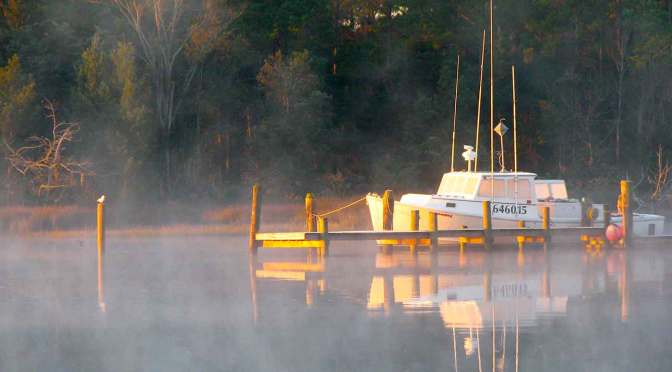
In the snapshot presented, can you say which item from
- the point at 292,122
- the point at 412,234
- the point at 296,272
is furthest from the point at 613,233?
the point at 292,122

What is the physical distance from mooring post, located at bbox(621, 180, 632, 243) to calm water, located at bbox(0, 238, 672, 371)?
0.50m

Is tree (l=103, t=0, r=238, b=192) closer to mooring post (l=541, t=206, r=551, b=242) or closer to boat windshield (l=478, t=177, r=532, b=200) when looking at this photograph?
boat windshield (l=478, t=177, r=532, b=200)

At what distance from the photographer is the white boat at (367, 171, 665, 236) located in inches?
1163

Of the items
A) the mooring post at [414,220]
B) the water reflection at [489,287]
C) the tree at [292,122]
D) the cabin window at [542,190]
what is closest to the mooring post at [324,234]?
the water reflection at [489,287]

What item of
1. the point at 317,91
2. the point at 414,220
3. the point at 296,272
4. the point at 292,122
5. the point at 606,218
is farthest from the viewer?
the point at 317,91

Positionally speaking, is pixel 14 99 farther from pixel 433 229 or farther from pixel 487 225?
pixel 487 225

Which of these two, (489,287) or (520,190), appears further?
(520,190)

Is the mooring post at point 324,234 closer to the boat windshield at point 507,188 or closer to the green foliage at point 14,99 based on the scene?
the boat windshield at point 507,188

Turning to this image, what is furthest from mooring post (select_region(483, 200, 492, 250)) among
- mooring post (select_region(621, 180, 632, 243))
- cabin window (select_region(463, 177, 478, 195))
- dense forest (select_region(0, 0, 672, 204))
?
dense forest (select_region(0, 0, 672, 204))

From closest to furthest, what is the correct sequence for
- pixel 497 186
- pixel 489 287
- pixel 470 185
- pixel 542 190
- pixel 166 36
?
pixel 489 287 < pixel 497 186 < pixel 470 185 < pixel 542 190 < pixel 166 36

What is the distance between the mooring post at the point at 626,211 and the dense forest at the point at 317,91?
59.2 ft

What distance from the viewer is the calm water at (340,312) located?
14992 millimetres

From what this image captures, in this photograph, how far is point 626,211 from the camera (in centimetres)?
2884

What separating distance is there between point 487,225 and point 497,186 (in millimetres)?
2400
